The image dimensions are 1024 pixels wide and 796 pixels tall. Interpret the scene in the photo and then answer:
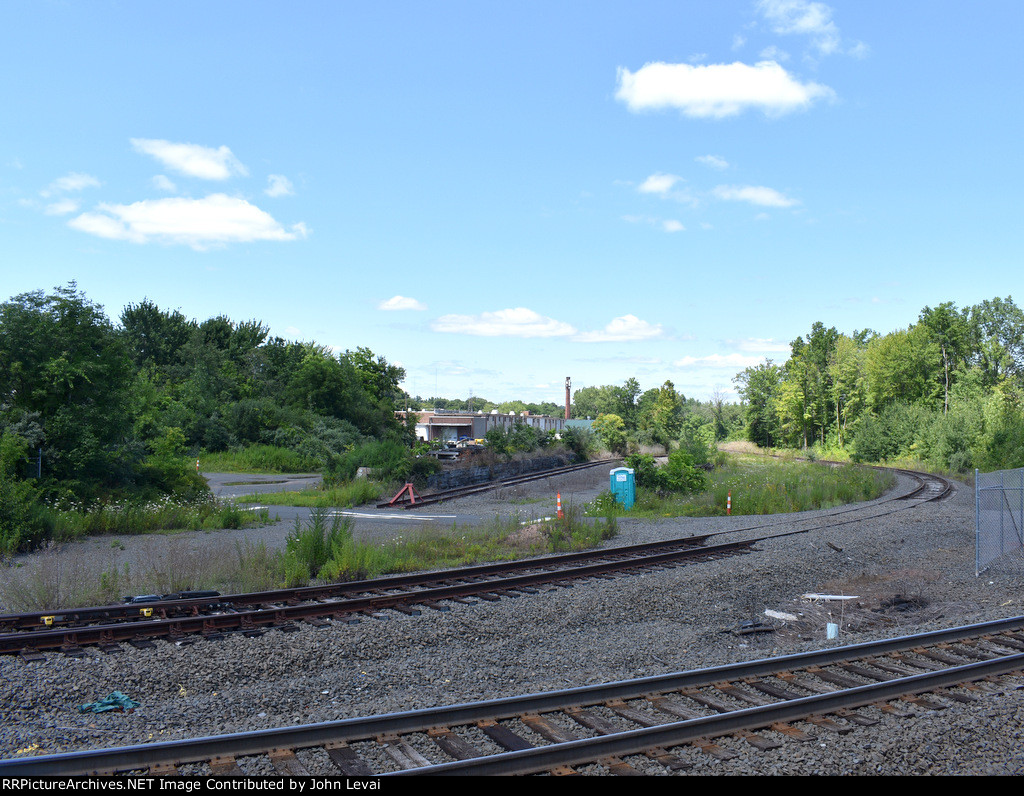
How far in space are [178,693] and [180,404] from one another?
43684 mm

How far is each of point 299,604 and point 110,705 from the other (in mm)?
3651

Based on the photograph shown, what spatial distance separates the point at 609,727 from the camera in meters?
5.75

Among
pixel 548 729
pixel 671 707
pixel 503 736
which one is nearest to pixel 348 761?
pixel 503 736

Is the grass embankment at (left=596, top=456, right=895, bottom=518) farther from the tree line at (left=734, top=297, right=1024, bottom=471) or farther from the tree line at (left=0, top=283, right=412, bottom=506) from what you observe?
the tree line at (left=734, top=297, right=1024, bottom=471)

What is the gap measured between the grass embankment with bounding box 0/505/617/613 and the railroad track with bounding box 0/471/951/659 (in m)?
1.13

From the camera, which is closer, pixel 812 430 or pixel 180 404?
pixel 180 404

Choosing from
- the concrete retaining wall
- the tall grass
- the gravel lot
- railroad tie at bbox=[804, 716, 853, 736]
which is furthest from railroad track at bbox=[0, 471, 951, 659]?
the concrete retaining wall

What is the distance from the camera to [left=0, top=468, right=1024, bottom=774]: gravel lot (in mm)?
5504

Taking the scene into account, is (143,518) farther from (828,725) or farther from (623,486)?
(828,725)

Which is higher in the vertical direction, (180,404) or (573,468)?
(180,404)

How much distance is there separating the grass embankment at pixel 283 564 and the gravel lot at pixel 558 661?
9.83ft

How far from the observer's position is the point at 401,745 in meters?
5.36
